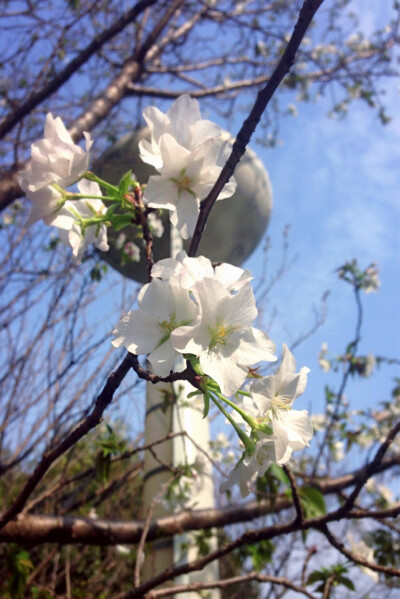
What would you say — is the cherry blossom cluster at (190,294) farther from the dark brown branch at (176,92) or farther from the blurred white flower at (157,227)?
the dark brown branch at (176,92)

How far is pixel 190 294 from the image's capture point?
76 centimetres

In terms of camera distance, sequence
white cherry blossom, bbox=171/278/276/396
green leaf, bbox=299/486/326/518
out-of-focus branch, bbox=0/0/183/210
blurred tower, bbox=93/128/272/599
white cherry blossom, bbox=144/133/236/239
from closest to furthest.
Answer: white cherry blossom, bbox=171/278/276/396 < white cherry blossom, bbox=144/133/236/239 < green leaf, bbox=299/486/326/518 < blurred tower, bbox=93/128/272/599 < out-of-focus branch, bbox=0/0/183/210

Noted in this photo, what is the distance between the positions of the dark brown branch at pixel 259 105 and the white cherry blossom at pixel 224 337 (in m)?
0.13

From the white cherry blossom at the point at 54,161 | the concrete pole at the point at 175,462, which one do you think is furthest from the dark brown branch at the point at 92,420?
the concrete pole at the point at 175,462

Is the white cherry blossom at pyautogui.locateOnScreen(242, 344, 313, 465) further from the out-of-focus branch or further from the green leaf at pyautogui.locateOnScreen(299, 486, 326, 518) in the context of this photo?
the out-of-focus branch

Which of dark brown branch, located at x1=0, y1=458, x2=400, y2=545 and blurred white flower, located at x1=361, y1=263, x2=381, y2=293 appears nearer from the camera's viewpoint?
dark brown branch, located at x1=0, y1=458, x2=400, y2=545

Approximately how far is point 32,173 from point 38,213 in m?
0.07

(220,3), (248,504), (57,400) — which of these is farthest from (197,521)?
(220,3)

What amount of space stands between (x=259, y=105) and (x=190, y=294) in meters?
0.31

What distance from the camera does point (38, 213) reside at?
83 cm

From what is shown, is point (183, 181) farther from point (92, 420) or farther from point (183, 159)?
point (92, 420)

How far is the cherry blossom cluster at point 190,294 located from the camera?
0.65 meters

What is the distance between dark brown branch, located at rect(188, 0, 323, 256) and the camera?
650mm

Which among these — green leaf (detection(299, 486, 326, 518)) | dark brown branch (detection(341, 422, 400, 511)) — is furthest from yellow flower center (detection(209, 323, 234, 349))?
green leaf (detection(299, 486, 326, 518))
